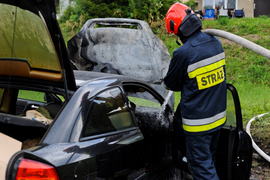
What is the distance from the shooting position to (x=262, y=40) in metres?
11.1

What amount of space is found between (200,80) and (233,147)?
0.72 meters

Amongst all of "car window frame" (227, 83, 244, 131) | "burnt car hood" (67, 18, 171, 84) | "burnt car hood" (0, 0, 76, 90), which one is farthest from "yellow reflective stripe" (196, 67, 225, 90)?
"burnt car hood" (67, 18, 171, 84)

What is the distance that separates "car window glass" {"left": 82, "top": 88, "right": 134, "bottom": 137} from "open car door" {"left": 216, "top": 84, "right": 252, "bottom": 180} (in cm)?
96

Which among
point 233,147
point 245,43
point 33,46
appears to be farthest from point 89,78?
point 233,147

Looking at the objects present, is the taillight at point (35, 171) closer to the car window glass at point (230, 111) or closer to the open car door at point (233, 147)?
the open car door at point (233, 147)

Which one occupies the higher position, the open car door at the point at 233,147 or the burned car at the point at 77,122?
the burned car at the point at 77,122

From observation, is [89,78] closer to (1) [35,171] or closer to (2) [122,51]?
(1) [35,171]

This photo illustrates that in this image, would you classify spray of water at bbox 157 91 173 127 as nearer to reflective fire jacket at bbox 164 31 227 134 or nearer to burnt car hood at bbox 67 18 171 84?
reflective fire jacket at bbox 164 31 227 134

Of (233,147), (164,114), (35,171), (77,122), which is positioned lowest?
(233,147)

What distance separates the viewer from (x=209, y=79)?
9.14ft

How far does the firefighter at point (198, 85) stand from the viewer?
9.11 ft

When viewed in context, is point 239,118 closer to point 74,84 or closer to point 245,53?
point 74,84

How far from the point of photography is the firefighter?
2775 millimetres

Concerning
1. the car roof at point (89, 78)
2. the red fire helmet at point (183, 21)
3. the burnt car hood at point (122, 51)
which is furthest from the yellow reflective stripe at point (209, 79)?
the burnt car hood at point (122, 51)
